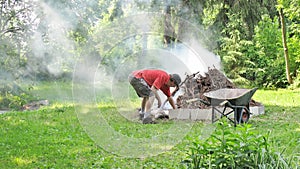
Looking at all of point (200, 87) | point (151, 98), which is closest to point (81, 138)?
point (151, 98)

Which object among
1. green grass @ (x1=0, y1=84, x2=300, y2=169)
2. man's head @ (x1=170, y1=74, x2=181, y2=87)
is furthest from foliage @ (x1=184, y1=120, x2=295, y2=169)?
man's head @ (x1=170, y1=74, x2=181, y2=87)

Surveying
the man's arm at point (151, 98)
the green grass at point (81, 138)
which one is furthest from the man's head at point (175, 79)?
the green grass at point (81, 138)

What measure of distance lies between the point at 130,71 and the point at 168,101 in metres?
1.22

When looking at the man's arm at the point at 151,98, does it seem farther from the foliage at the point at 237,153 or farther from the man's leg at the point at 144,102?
the foliage at the point at 237,153

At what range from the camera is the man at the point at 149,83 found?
4535 millimetres

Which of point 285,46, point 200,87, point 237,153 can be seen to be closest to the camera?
point 237,153

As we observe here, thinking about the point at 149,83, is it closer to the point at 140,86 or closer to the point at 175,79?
the point at 140,86

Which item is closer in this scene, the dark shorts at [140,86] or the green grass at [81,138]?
the green grass at [81,138]

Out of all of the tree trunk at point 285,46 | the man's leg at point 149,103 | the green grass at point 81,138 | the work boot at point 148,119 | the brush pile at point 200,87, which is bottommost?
the green grass at point 81,138

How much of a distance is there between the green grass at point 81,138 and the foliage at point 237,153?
0.47 ft

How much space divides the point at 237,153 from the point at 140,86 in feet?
9.17

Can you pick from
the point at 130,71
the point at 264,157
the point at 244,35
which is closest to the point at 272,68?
the point at 244,35

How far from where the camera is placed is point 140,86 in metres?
4.66

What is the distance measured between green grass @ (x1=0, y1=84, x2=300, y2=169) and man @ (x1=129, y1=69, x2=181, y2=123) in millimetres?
325
